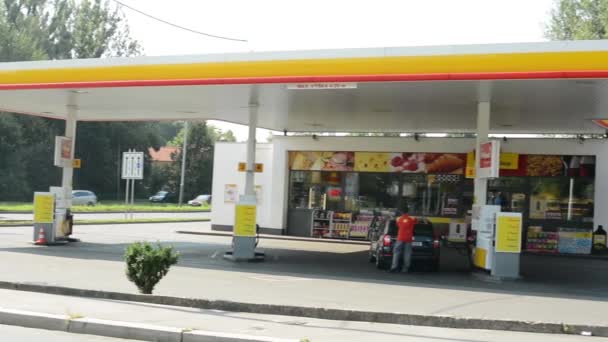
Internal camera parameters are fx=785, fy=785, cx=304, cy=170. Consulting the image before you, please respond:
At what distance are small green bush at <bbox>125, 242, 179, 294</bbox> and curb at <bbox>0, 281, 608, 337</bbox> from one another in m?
0.24

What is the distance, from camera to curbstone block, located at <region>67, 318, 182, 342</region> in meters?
9.90

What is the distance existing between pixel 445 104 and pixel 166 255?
1112 centimetres

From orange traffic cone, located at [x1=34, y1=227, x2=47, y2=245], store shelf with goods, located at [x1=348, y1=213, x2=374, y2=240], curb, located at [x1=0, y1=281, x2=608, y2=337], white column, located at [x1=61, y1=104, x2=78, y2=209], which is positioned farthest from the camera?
store shelf with goods, located at [x1=348, y1=213, x2=374, y2=240]

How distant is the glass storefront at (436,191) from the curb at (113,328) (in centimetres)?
1982

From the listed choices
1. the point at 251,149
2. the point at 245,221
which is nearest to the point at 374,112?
the point at 251,149

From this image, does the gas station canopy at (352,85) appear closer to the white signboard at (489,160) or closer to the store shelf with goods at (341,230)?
the white signboard at (489,160)

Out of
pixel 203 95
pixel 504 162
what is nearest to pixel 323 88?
pixel 203 95

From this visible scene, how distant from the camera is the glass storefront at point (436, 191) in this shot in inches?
1109

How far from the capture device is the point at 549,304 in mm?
13719

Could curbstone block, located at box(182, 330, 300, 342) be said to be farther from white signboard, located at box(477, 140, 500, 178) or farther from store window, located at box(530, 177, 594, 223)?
store window, located at box(530, 177, 594, 223)

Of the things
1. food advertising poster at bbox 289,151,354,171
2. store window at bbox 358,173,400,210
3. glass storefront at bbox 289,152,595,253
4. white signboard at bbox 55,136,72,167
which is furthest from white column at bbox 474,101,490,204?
white signboard at bbox 55,136,72,167

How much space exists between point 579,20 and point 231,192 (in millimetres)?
29778

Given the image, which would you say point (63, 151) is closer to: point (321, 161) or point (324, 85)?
point (324, 85)

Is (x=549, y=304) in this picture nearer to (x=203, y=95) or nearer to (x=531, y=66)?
(x=531, y=66)
